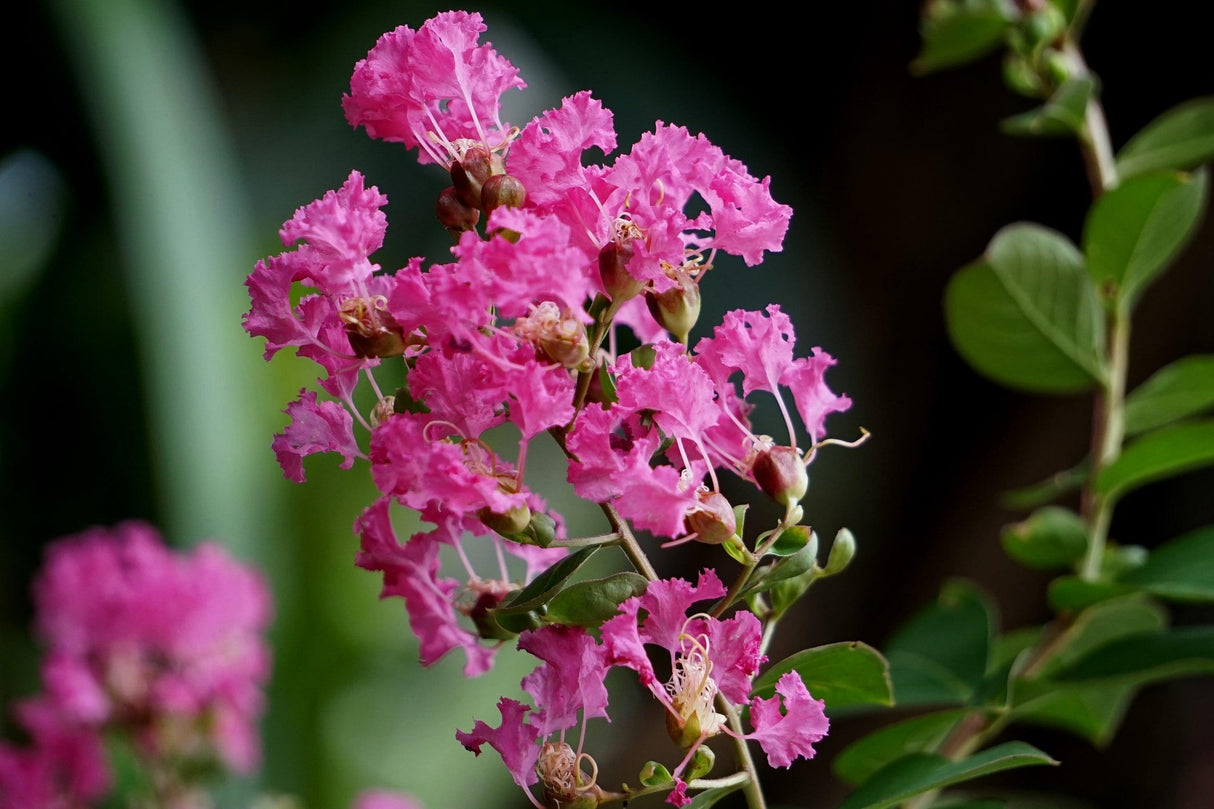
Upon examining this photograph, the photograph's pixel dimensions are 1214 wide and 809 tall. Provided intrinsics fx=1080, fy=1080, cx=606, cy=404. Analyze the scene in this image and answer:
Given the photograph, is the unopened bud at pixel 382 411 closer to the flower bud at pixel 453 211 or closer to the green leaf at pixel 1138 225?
the flower bud at pixel 453 211

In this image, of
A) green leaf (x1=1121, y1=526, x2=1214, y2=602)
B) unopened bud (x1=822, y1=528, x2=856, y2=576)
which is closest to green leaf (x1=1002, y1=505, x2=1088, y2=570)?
green leaf (x1=1121, y1=526, x2=1214, y2=602)

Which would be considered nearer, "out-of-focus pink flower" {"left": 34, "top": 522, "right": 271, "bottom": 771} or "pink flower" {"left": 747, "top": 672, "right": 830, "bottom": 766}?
"pink flower" {"left": 747, "top": 672, "right": 830, "bottom": 766}

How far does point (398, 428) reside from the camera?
1.14 ft

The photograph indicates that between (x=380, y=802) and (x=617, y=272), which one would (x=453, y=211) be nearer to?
(x=617, y=272)

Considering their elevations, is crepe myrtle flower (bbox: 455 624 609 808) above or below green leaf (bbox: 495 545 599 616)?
below

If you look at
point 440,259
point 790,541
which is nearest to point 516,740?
point 790,541

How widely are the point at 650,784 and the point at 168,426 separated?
1618mm

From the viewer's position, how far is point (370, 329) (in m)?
0.37

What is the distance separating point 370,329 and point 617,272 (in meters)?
0.09

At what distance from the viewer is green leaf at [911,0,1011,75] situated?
26.6 inches

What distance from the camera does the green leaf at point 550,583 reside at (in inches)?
14.0

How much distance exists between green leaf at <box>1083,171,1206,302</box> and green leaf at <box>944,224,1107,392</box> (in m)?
0.02

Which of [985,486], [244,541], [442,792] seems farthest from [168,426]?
[985,486]

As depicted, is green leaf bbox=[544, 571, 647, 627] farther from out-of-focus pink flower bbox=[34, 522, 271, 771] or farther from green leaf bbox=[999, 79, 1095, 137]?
out-of-focus pink flower bbox=[34, 522, 271, 771]
